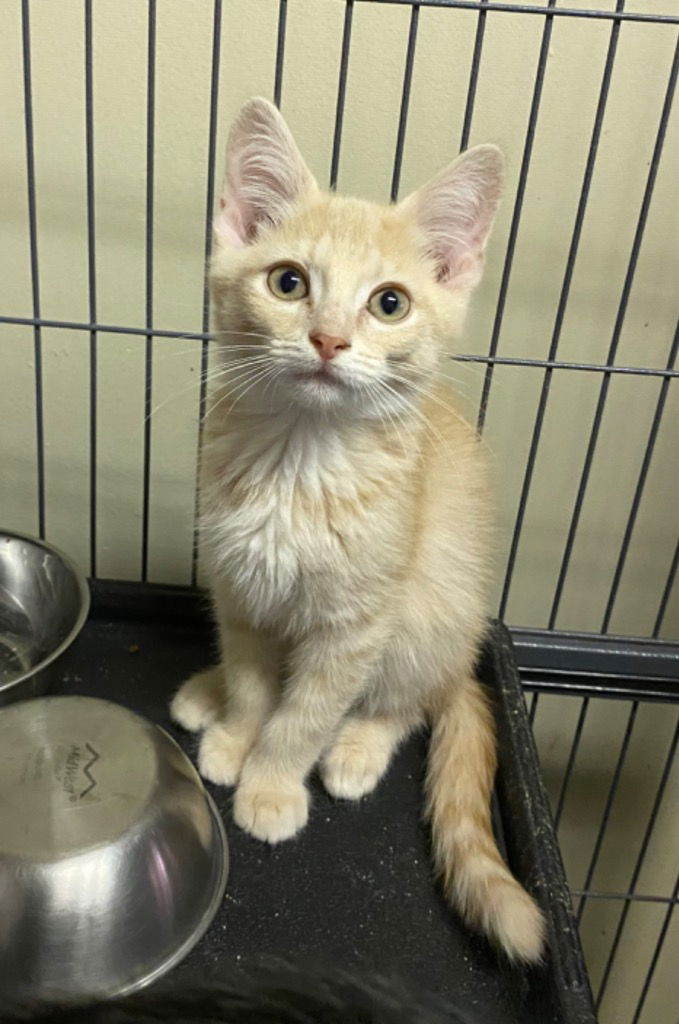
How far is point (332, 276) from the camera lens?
701 mm

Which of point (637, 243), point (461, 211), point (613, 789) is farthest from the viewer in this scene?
point (613, 789)

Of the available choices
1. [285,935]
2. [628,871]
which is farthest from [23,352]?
[628,871]

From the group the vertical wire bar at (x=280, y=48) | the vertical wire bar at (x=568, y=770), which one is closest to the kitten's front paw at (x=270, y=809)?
the vertical wire bar at (x=568, y=770)

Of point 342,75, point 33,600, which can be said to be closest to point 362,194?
point 342,75

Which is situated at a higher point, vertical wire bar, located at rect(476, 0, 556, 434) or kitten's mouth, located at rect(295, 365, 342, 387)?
vertical wire bar, located at rect(476, 0, 556, 434)

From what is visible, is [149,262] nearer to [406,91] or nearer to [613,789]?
[406,91]

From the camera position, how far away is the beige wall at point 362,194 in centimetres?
99

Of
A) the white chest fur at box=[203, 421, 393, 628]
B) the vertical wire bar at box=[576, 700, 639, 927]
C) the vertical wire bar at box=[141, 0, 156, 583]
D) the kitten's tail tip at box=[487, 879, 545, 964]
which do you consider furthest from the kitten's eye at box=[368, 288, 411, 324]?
the vertical wire bar at box=[576, 700, 639, 927]

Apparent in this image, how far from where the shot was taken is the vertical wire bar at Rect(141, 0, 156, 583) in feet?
2.99

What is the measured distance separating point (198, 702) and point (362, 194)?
0.66 metres

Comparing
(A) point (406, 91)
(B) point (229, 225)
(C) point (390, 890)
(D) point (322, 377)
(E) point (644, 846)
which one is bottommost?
(E) point (644, 846)

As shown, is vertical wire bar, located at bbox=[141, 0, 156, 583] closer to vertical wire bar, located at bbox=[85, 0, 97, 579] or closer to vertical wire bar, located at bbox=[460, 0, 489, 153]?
vertical wire bar, located at bbox=[85, 0, 97, 579]

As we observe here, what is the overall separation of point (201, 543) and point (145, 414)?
0.41 m

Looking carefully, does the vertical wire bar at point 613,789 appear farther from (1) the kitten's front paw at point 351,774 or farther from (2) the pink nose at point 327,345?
(2) the pink nose at point 327,345
